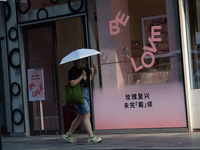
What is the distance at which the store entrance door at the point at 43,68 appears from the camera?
32.0 feet

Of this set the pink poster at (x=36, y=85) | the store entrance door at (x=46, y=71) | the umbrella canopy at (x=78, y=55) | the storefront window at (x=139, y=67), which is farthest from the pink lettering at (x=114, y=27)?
the pink poster at (x=36, y=85)

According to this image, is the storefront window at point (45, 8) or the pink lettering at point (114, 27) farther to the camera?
the storefront window at point (45, 8)

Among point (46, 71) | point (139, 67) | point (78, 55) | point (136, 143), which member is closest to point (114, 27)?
point (139, 67)

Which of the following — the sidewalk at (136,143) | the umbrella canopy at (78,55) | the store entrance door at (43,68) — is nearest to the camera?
the sidewalk at (136,143)

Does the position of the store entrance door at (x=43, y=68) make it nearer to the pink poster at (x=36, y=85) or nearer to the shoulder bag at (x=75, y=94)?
the pink poster at (x=36, y=85)

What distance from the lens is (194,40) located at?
26.6 feet

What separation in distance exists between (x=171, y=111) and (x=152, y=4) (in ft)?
7.88

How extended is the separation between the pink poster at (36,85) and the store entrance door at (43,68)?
0.43 ft

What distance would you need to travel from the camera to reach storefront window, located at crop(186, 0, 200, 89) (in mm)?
8055

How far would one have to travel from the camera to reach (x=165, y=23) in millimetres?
8156

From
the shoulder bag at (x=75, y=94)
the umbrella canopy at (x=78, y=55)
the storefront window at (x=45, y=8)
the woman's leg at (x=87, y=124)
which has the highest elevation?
the storefront window at (x=45, y=8)

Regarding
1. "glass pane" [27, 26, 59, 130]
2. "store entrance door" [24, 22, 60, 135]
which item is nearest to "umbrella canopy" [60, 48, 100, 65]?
"store entrance door" [24, 22, 60, 135]

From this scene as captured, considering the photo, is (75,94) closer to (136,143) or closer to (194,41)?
(136,143)

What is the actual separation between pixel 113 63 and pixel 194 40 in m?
1.90
